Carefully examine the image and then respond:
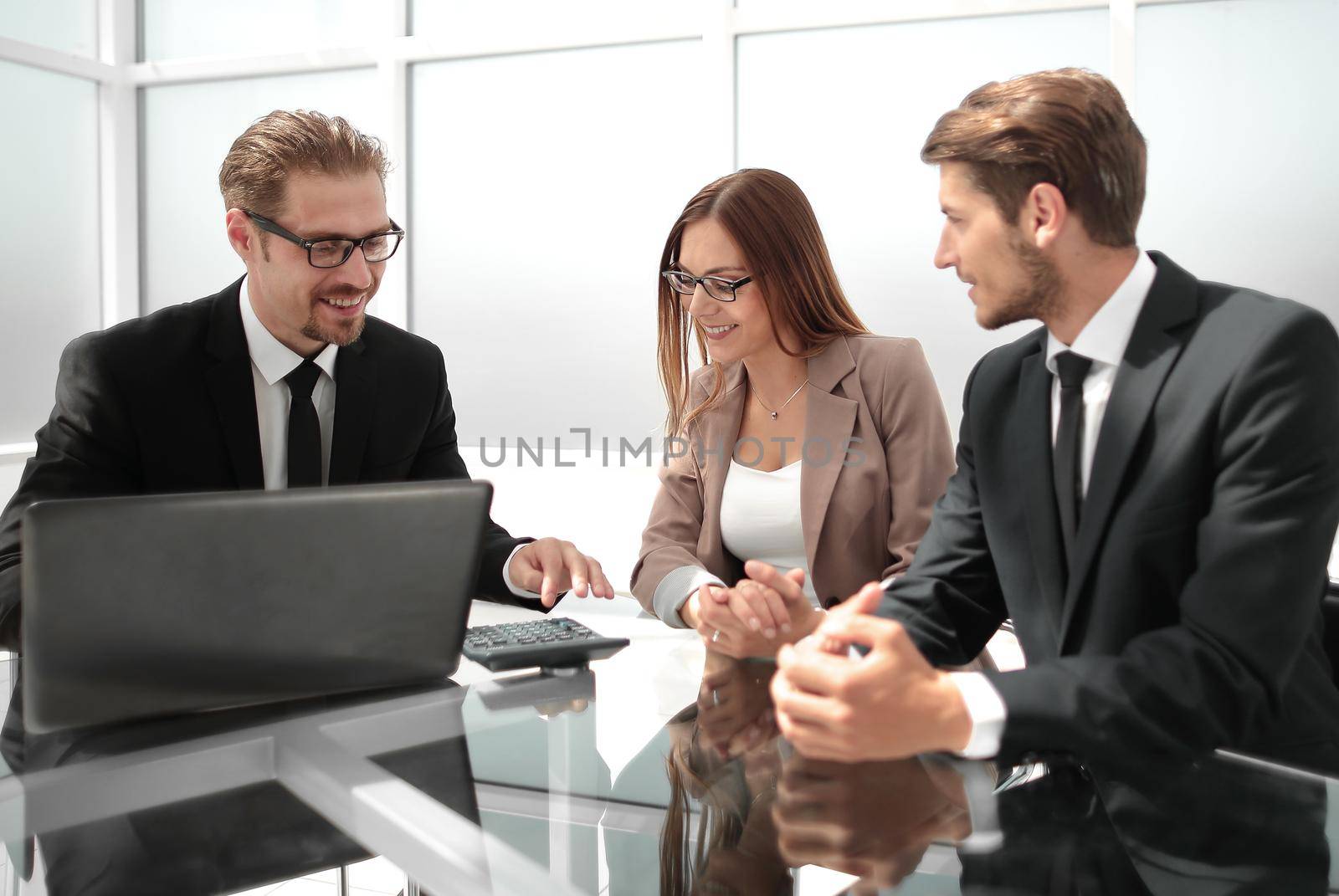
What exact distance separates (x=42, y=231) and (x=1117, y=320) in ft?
18.5

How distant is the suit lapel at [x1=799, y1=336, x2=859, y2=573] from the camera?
235cm

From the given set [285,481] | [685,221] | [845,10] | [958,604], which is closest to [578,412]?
[845,10]

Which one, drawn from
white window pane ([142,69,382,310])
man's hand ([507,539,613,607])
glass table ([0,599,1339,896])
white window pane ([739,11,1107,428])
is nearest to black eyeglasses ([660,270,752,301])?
man's hand ([507,539,613,607])

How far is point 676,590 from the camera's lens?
2.11 meters

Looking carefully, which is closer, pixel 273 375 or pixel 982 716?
pixel 982 716

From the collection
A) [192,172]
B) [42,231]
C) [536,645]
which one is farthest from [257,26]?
[536,645]

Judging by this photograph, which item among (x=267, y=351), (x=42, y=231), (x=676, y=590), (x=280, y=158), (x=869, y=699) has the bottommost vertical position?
(x=676, y=590)

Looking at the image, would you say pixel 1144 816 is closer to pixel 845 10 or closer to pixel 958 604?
pixel 958 604

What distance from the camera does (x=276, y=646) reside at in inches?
50.8

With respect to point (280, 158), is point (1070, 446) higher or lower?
lower

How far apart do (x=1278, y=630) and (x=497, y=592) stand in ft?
4.20

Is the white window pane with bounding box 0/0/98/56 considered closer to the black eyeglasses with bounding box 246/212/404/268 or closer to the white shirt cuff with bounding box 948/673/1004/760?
the black eyeglasses with bounding box 246/212/404/268

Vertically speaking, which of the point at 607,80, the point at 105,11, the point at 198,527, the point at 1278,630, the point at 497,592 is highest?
the point at 105,11

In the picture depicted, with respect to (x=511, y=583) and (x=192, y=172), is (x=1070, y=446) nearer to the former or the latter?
(x=511, y=583)
